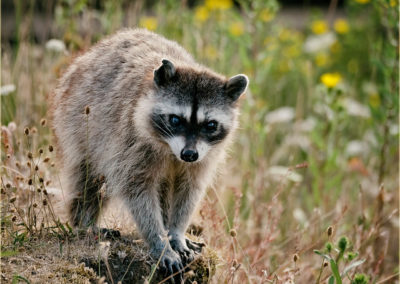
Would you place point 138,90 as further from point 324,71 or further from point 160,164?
point 324,71

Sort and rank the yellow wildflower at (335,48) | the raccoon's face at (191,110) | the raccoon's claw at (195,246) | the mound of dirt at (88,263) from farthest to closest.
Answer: the yellow wildflower at (335,48), the raccoon's claw at (195,246), the raccoon's face at (191,110), the mound of dirt at (88,263)

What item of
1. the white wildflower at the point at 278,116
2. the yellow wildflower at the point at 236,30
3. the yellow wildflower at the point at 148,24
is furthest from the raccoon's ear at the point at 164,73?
the white wildflower at the point at 278,116

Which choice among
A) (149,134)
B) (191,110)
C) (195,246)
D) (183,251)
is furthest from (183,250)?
(191,110)

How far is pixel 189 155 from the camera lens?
4098mm

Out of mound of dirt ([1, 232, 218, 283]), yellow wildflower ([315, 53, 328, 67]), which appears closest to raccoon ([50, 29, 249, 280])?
mound of dirt ([1, 232, 218, 283])

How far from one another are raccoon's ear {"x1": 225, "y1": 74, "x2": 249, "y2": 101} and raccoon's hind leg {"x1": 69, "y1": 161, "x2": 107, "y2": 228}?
1.22m

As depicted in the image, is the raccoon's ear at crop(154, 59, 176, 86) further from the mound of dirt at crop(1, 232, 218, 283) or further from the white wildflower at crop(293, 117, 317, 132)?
the white wildflower at crop(293, 117, 317, 132)

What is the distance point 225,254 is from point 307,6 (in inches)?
528

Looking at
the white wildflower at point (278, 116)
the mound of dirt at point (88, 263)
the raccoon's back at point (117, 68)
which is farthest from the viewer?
the white wildflower at point (278, 116)

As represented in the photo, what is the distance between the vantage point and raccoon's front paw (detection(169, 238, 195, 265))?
4281 mm

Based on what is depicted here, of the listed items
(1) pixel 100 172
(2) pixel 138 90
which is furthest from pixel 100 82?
(1) pixel 100 172

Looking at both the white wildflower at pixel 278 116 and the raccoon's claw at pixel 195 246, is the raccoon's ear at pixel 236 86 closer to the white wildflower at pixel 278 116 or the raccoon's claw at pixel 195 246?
the raccoon's claw at pixel 195 246

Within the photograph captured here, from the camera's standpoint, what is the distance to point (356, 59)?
10.6 metres

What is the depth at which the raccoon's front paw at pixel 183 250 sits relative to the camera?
14.0ft
